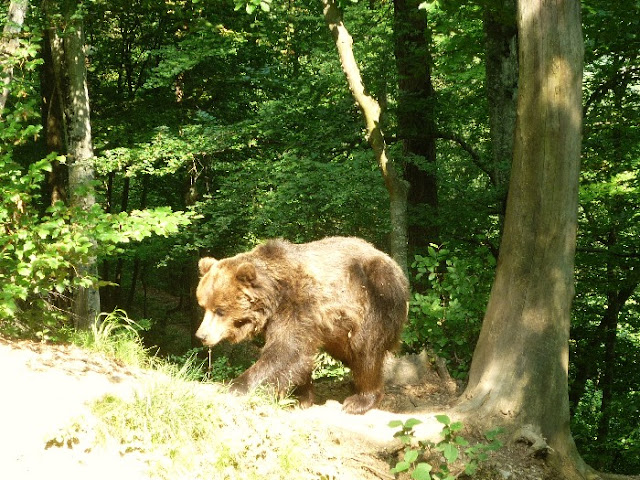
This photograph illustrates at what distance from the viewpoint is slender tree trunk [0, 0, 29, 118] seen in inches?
260

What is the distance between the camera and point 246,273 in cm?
603

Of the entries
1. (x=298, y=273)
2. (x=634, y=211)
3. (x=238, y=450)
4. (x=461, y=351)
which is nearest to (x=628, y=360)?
(x=634, y=211)

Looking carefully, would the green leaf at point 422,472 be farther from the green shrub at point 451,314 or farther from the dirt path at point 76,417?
the green shrub at point 451,314

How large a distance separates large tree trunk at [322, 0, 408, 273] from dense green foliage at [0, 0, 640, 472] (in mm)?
550

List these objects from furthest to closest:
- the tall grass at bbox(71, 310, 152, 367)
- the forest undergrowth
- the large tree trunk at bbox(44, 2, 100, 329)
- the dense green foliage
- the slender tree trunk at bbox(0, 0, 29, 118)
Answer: the large tree trunk at bbox(44, 2, 100, 329) → the slender tree trunk at bbox(0, 0, 29, 118) → the dense green foliage → the tall grass at bbox(71, 310, 152, 367) → the forest undergrowth

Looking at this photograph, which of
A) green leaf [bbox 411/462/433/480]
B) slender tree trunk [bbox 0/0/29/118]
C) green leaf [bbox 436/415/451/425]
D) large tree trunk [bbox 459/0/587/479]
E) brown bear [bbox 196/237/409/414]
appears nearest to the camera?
green leaf [bbox 411/462/433/480]

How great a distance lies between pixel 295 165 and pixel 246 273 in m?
4.36

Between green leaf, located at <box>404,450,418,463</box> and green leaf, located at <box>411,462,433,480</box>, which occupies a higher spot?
green leaf, located at <box>404,450,418,463</box>

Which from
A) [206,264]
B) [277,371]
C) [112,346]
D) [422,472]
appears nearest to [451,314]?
[277,371]

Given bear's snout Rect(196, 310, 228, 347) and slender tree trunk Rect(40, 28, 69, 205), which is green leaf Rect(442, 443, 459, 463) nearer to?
bear's snout Rect(196, 310, 228, 347)

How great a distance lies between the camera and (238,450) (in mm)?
4570

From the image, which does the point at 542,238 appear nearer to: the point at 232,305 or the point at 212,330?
the point at 232,305

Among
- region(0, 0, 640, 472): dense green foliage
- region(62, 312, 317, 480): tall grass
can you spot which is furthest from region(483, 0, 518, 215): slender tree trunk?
region(62, 312, 317, 480): tall grass

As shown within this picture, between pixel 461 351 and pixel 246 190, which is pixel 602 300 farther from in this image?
pixel 246 190
